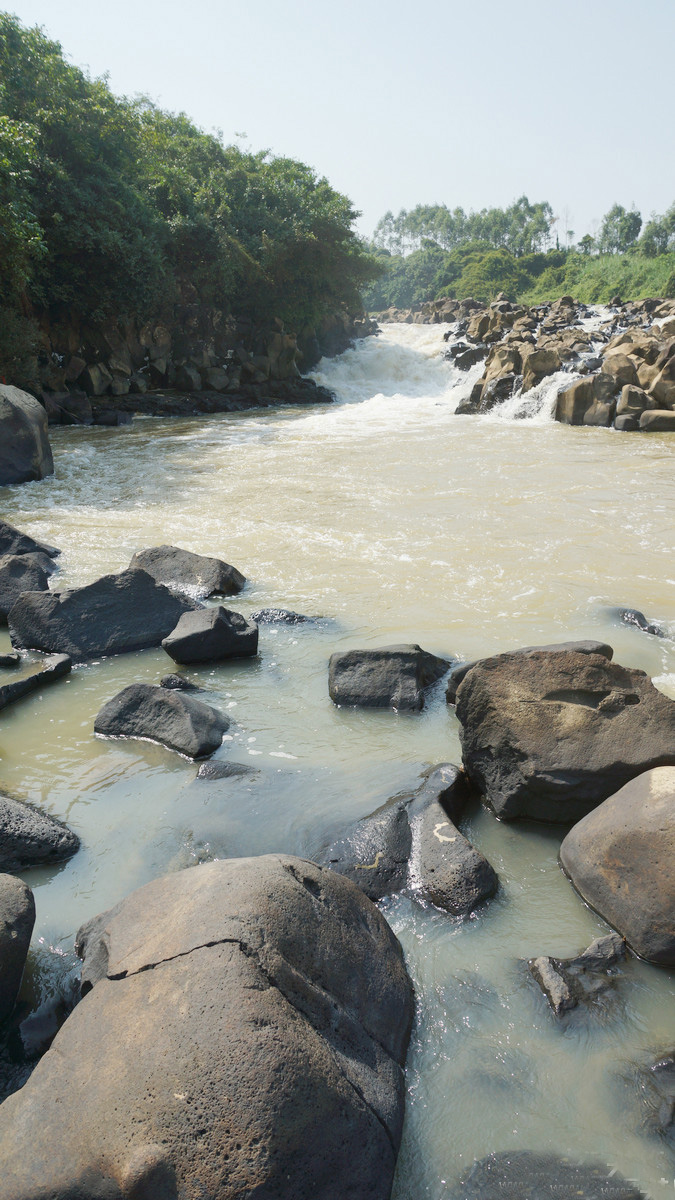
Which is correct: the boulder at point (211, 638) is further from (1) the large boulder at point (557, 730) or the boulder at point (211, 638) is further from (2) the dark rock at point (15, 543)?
(2) the dark rock at point (15, 543)

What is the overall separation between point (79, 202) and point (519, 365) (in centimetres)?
1217

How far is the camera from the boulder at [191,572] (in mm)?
6484

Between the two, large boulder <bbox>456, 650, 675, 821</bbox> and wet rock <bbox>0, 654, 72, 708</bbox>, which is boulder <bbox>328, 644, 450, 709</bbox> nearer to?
large boulder <bbox>456, 650, 675, 821</bbox>

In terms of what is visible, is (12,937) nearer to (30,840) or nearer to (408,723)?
(30,840)

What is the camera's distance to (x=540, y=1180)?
187 cm

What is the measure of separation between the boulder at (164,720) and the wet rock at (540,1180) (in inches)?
92.7

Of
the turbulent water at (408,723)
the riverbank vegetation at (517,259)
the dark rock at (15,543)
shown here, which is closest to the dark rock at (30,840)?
the turbulent water at (408,723)

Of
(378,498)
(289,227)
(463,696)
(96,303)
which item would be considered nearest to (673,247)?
(289,227)

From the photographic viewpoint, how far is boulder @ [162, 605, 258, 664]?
5016 millimetres

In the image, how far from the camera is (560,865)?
307 cm

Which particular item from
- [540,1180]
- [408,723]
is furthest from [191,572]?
[540,1180]

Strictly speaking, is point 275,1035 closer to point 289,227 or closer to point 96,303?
point 96,303

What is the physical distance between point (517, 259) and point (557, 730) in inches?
2902

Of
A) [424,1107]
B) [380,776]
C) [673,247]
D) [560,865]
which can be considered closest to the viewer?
[424,1107]
